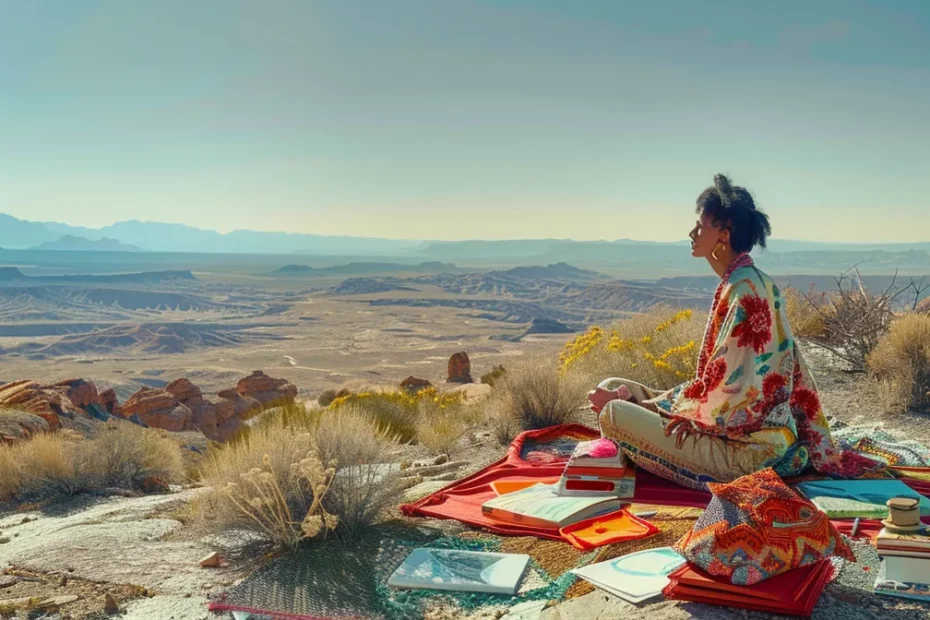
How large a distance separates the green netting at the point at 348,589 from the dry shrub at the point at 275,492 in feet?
0.56

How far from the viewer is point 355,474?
447 centimetres

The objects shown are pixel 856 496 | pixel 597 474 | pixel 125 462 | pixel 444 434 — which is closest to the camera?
pixel 856 496

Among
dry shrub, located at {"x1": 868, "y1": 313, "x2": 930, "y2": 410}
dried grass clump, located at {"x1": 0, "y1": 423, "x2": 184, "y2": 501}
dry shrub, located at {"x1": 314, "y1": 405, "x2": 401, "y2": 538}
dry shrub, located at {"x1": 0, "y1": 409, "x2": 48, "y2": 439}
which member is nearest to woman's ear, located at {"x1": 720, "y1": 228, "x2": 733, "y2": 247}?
dry shrub, located at {"x1": 314, "y1": 405, "x2": 401, "y2": 538}

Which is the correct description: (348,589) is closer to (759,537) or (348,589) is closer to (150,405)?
(759,537)

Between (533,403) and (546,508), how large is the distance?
123 inches

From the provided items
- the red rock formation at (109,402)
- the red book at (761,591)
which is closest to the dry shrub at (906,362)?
the red book at (761,591)

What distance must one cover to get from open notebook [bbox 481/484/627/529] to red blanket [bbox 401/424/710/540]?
0.05 metres

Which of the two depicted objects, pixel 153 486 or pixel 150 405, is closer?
pixel 153 486

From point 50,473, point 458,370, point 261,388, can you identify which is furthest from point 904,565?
point 261,388

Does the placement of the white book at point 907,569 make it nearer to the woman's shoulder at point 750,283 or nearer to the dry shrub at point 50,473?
the woman's shoulder at point 750,283

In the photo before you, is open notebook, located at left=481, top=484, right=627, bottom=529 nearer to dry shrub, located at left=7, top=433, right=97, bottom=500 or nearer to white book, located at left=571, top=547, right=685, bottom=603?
white book, located at left=571, top=547, right=685, bottom=603

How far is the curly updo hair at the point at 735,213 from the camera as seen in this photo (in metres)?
4.41

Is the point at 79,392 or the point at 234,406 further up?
the point at 79,392

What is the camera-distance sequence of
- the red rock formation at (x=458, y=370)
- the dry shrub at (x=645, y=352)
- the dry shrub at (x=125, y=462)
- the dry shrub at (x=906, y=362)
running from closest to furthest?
the dry shrub at (x=125, y=462), the dry shrub at (x=906, y=362), the dry shrub at (x=645, y=352), the red rock formation at (x=458, y=370)
